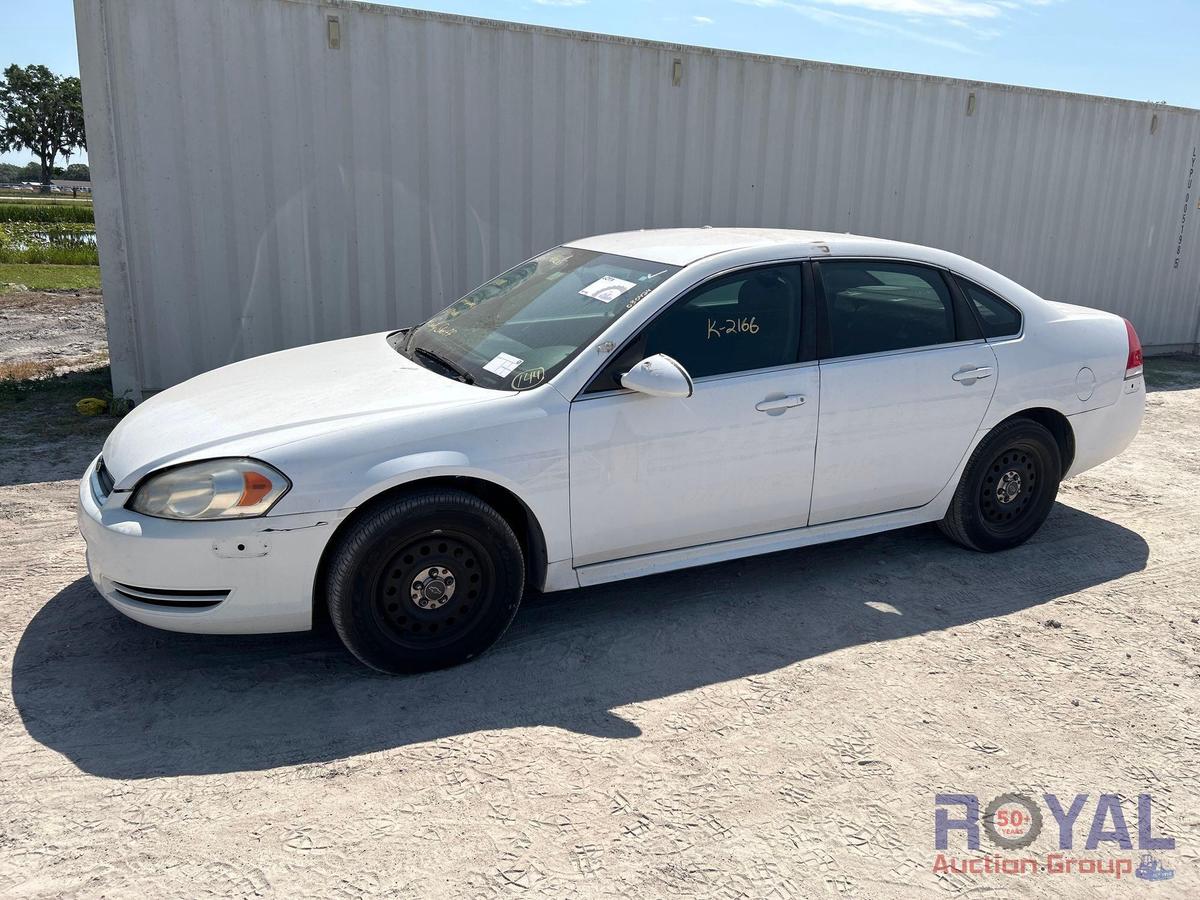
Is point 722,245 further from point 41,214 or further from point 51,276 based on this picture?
point 41,214

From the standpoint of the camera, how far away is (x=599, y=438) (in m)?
3.83

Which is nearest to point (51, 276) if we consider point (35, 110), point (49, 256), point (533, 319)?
point (49, 256)

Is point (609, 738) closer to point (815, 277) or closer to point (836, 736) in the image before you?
point (836, 736)

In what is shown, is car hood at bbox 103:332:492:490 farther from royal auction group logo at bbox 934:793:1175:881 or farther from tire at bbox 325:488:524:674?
royal auction group logo at bbox 934:793:1175:881

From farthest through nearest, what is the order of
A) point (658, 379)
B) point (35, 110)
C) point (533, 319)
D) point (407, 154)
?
1. point (35, 110)
2. point (407, 154)
3. point (533, 319)
4. point (658, 379)

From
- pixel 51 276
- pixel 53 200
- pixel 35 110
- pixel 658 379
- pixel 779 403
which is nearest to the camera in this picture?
pixel 658 379

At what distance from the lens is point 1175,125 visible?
11.5 metres

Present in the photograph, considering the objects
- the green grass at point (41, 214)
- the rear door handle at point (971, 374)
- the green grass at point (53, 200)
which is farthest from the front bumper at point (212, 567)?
Result: the green grass at point (53, 200)

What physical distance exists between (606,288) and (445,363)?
78 centimetres

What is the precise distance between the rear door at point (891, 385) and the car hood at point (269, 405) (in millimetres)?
1603

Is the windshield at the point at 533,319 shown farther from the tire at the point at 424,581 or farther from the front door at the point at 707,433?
the tire at the point at 424,581

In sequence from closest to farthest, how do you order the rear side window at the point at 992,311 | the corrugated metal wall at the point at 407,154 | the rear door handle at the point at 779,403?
the rear door handle at the point at 779,403
the rear side window at the point at 992,311
the corrugated metal wall at the point at 407,154

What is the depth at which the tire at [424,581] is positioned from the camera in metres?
3.49

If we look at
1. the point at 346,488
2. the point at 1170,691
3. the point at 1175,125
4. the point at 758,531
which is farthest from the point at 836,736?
the point at 1175,125
